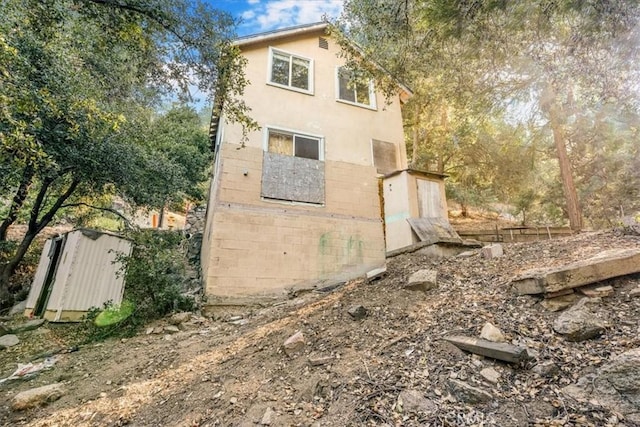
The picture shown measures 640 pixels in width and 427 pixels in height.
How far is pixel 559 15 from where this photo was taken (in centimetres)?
464

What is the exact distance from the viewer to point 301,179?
26.4ft

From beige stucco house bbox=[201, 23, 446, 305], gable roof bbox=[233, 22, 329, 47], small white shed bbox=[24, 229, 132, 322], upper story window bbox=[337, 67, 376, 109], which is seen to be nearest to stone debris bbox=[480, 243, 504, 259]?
beige stucco house bbox=[201, 23, 446, 305]

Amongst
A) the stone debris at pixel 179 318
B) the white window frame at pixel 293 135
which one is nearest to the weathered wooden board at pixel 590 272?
the stone debris at pixel 179 318

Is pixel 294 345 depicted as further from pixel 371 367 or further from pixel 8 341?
pixel 8 341

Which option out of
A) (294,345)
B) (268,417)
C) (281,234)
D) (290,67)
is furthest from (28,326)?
(290,67)

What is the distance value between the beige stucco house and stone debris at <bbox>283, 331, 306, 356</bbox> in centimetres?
356

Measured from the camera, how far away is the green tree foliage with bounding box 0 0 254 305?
147 inches

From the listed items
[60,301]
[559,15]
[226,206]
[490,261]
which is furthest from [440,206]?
[60,301]

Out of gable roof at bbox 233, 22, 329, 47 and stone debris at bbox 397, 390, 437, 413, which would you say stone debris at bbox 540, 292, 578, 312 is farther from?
gable roof at bbox 233, 22, 329, 47

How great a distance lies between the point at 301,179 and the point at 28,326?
21.2ft

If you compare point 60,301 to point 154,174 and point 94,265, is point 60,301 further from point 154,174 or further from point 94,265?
point 154,174

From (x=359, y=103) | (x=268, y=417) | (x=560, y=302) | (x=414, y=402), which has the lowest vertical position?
(x=268, y=417)

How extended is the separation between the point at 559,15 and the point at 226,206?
6969mm

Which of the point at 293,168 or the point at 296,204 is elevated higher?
the point at 293,168
